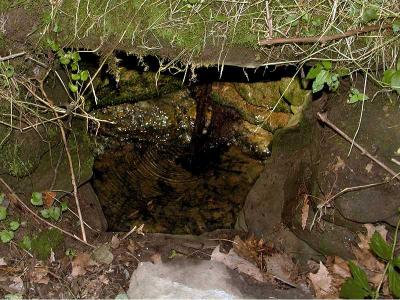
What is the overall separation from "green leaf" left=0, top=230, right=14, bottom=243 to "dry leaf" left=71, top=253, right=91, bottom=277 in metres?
0.49

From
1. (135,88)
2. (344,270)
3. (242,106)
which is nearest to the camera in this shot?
(344,270)

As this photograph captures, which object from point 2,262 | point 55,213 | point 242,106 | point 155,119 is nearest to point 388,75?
point 242,106

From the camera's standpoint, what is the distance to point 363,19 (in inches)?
101

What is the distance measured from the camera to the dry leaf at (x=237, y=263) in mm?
3363

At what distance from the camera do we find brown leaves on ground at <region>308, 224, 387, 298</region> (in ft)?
10.2

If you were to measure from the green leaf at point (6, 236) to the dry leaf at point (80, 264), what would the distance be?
0.49m

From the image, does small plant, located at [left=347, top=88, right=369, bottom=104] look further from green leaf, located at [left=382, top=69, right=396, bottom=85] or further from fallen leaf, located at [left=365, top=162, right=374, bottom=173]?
fallen leaf, located at [left=365, top=162, right=374, bottom=173]

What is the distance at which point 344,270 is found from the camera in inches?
127

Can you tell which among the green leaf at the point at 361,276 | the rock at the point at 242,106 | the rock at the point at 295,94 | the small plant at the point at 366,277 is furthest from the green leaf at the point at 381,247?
the rock at the point at 242,106

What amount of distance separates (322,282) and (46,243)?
202 cm

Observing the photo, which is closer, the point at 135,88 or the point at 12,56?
the point at 12,56

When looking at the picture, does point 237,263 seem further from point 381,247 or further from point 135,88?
point 135,88

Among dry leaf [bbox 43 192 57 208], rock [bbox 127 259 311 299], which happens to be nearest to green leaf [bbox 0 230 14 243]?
dry leaf [bbox 43 192 57 208]

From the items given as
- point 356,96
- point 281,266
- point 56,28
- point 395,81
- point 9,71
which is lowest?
point 281,266
